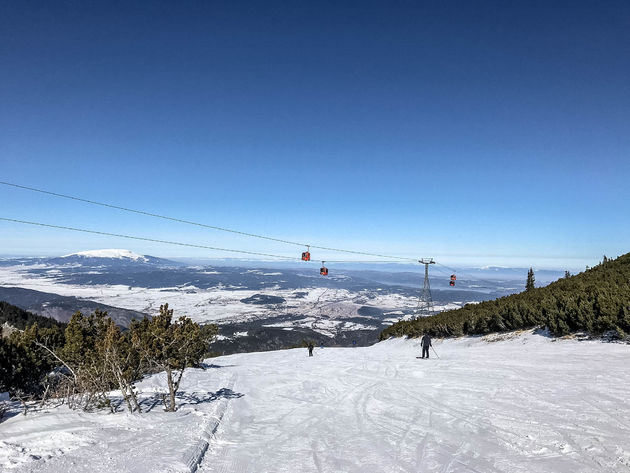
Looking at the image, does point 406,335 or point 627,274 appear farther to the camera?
point 406,335

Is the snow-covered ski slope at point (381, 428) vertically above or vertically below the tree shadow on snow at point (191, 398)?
above

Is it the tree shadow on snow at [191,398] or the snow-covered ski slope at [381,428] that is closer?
the snow-covered ski slope at [381,428]

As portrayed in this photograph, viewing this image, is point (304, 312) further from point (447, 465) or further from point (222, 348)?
point (447, 465)

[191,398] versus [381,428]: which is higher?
[381,428]

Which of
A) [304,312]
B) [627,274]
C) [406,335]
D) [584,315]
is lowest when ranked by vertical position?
[304,312]

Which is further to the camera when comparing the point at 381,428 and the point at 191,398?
the point at 191,398

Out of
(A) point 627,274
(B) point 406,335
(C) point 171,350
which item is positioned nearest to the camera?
(C) point 171,350

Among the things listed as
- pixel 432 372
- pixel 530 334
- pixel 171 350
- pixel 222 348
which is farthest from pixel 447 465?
pixel 222 348

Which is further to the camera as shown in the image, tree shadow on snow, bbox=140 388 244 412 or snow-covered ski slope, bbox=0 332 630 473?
tree shadow on snow, bbox=140 388 244 412
